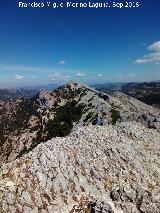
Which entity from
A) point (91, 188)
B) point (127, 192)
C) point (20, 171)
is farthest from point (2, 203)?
point (127, 192)

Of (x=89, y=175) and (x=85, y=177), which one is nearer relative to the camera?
(x=85, y=177)

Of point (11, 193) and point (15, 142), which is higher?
point (11, 193)

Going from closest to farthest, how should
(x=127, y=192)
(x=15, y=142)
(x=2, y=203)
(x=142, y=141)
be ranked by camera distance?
(x=2, y=203), (x=127, y=192), (x=142, y=141), (x=15, y=142)

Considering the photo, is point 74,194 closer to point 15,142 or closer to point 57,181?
point 57,181

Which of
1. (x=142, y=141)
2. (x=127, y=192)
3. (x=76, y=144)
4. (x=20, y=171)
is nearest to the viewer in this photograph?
(x=127, y=192)

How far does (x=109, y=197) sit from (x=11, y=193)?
45.1ft

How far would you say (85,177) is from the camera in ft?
151

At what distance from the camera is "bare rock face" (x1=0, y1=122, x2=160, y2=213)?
40781 millimetres

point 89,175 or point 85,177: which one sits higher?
point 89,175

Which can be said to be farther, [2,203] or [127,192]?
[127,192]

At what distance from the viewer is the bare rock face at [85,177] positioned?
134ft

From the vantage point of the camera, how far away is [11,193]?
134ft

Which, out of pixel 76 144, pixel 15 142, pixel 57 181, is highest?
pixel 76 144

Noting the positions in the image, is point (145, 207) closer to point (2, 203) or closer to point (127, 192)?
point (127, 192)
